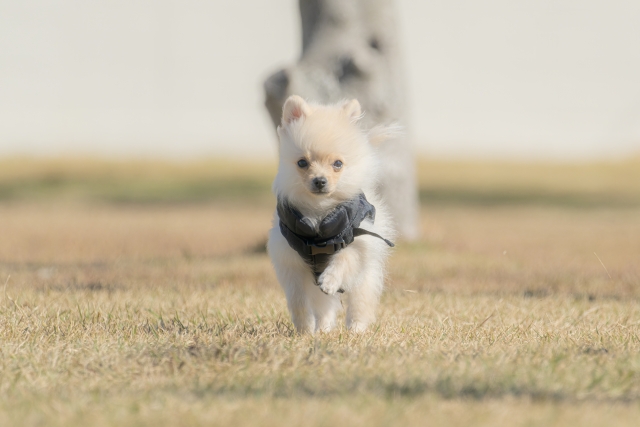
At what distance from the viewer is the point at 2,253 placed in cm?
987

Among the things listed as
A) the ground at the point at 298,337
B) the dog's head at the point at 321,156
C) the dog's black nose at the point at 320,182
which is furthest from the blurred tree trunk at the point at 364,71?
the dog's black nose at the point at 320,182

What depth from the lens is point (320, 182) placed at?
175 inches

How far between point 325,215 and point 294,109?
646 millimetres

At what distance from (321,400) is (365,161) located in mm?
1913

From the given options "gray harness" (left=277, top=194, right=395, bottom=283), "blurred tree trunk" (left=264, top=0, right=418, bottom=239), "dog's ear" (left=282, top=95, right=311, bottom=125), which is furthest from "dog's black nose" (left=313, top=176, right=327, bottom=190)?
"blurred tree trunk" (left=264, top=0, right=418, bottom=239)

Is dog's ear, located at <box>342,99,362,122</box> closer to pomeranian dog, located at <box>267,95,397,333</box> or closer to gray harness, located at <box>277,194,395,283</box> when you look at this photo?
pomeranian dog, located at <box>267,95,397,333</box>

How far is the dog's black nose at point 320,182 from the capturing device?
4457 millimetres

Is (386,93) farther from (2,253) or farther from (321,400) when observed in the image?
(321,400)

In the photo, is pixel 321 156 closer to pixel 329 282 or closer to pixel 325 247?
→ pixel 325 247

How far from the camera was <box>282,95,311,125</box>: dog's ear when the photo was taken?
470 cm

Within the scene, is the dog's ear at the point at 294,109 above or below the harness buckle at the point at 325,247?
above

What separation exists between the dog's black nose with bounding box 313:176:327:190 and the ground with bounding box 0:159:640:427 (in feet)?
2.65

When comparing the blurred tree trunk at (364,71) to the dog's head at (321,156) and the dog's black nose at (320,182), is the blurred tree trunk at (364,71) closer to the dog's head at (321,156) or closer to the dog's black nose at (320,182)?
the dog's head at (321,156)

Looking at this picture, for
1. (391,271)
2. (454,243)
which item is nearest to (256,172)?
(454,243)
